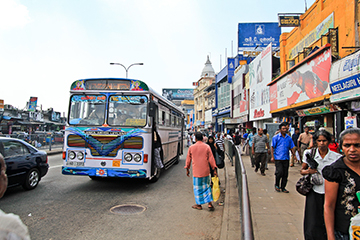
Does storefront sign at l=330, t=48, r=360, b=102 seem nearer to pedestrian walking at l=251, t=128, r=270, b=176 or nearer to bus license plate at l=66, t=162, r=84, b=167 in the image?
pedestrian walking at l=251, t=128, r=270, b=176

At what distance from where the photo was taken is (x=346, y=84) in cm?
974

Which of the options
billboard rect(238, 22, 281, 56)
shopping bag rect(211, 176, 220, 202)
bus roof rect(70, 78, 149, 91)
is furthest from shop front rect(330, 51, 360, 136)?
billboard rect(238, 22, 281, 56)

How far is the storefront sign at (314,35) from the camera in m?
12.6

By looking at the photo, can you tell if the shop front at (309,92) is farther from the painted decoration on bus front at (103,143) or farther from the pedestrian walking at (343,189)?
the pedestrian walking at (343,189)

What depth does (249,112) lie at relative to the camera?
28.5m

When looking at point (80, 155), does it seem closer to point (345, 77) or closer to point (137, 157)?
point (137, 157)

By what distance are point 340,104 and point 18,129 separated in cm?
3901

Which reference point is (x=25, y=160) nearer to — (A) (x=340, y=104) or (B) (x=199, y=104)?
(A) (x=340, y=104)

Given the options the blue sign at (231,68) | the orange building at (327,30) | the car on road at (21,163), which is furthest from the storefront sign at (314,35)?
the blue sign at (231,68)

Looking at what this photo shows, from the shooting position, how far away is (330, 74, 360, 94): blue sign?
905 centimetres

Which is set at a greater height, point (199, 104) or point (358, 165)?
point (199, 104)

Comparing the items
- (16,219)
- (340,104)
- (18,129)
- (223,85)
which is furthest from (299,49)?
(18,129)

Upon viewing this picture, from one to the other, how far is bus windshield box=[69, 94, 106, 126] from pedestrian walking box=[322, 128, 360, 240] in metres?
6.19

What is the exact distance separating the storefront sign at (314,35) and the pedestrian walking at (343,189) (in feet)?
40.6
